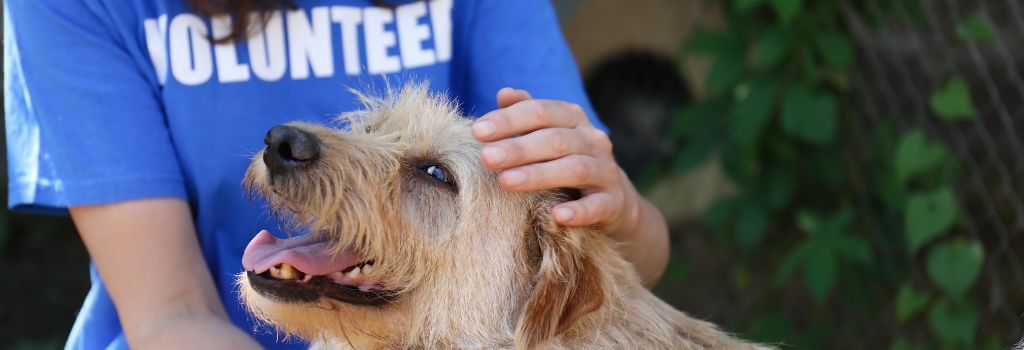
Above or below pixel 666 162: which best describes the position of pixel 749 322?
below

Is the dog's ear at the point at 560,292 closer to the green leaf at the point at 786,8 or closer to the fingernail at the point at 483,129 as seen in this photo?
the fingernail at the point at 483,129

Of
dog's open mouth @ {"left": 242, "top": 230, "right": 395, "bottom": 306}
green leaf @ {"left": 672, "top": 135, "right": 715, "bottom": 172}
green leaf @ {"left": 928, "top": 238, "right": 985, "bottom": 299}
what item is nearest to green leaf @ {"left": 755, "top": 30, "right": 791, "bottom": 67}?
green leaf @ {"left": 672, "top": 135, "right": 715, "bottom": 172}

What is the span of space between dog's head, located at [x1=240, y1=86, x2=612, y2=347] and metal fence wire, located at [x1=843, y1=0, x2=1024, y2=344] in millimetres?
1971

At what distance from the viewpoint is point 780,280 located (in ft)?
12.8

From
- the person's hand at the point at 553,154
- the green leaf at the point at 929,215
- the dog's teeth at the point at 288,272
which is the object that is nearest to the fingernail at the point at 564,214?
the person's hand at the point at 553,154

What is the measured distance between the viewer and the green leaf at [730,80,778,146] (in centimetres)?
369

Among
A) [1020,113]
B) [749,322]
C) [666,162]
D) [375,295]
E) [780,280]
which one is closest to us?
[375,295]

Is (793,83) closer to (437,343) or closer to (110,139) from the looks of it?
(437,343)

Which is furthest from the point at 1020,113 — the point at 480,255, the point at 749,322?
the point at 480,255

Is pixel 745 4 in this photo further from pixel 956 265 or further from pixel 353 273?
pixel 353 273

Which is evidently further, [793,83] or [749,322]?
[749,322]

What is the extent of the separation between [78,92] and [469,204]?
841 millimetres

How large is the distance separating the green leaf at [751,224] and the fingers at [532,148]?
6.86 ft

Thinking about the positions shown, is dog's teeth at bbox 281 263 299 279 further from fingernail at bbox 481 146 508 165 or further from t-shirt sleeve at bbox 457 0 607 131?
t-shirt sleeve at bbox 457 0 607 131
